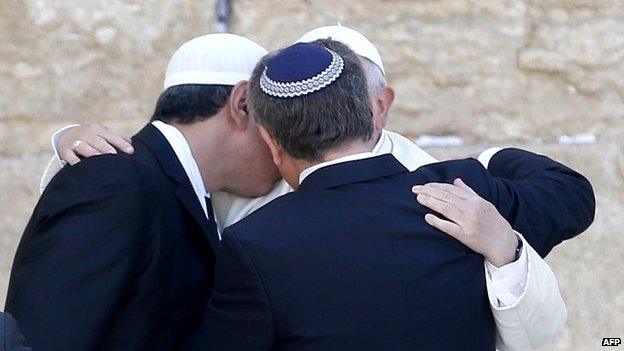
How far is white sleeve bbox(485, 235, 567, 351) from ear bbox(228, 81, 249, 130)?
0.65m

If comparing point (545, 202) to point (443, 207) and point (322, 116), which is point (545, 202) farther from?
point (322, 116)

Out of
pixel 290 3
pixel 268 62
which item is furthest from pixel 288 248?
pixel 290 3

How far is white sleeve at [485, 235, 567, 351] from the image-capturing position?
2.10m

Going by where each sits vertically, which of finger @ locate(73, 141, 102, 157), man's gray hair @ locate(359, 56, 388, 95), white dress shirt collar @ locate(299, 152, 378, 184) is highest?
man's gray hair @ locate(359, 56, 388, 95)

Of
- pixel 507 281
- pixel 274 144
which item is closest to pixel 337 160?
pixel 274 144

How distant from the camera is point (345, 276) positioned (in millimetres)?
2043

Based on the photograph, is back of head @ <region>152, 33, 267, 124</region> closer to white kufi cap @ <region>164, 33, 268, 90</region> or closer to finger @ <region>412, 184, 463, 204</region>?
white kufi cap @ <region>164, 33, 268, 90</region>

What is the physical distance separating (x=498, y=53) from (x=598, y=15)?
0.33m

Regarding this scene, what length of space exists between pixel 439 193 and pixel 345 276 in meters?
0.22

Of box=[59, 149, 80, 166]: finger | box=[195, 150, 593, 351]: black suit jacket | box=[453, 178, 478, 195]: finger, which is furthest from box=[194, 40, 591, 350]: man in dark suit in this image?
box=[59, 149, 80, 166]: finger

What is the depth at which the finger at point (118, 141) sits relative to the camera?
2.41 m

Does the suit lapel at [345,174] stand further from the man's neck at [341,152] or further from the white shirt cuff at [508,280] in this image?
the white shirt cuff at [508,280]

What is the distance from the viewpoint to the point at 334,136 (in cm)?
208

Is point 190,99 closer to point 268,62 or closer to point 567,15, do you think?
point 268,62
